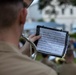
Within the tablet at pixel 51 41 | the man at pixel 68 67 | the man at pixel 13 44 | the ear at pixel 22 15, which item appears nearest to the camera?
the man at pixel 13 44

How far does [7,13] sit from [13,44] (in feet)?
0.42

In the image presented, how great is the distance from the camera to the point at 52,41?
233cm

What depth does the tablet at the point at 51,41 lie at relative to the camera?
2.29 metres

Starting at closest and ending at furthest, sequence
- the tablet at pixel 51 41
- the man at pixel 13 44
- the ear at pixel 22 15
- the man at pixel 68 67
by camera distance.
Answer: the man at pixel 13 44, the ear at pixel 22 15, the tablet at pixel 51 41, the man at pixel 68 67

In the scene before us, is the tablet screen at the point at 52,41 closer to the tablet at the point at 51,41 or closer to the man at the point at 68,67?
the tablet at the point at 51,41

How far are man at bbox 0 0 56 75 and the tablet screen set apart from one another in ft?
2.54

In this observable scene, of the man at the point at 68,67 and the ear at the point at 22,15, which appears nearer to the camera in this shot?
the ear at the point at 22,15

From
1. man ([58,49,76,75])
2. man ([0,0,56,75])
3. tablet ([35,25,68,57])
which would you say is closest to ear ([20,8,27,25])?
man ([0,0,56,75])

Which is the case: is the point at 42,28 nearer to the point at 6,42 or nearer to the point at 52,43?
the point at 52,43

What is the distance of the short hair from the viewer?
142cm

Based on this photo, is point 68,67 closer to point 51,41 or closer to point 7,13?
point 51,41

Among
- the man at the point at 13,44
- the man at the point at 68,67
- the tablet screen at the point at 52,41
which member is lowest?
the man at the point at 68,67

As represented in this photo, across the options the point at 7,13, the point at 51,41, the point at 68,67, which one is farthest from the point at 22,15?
the point at 68,67

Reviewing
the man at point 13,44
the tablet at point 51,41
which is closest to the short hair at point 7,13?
the man at point 13,44
